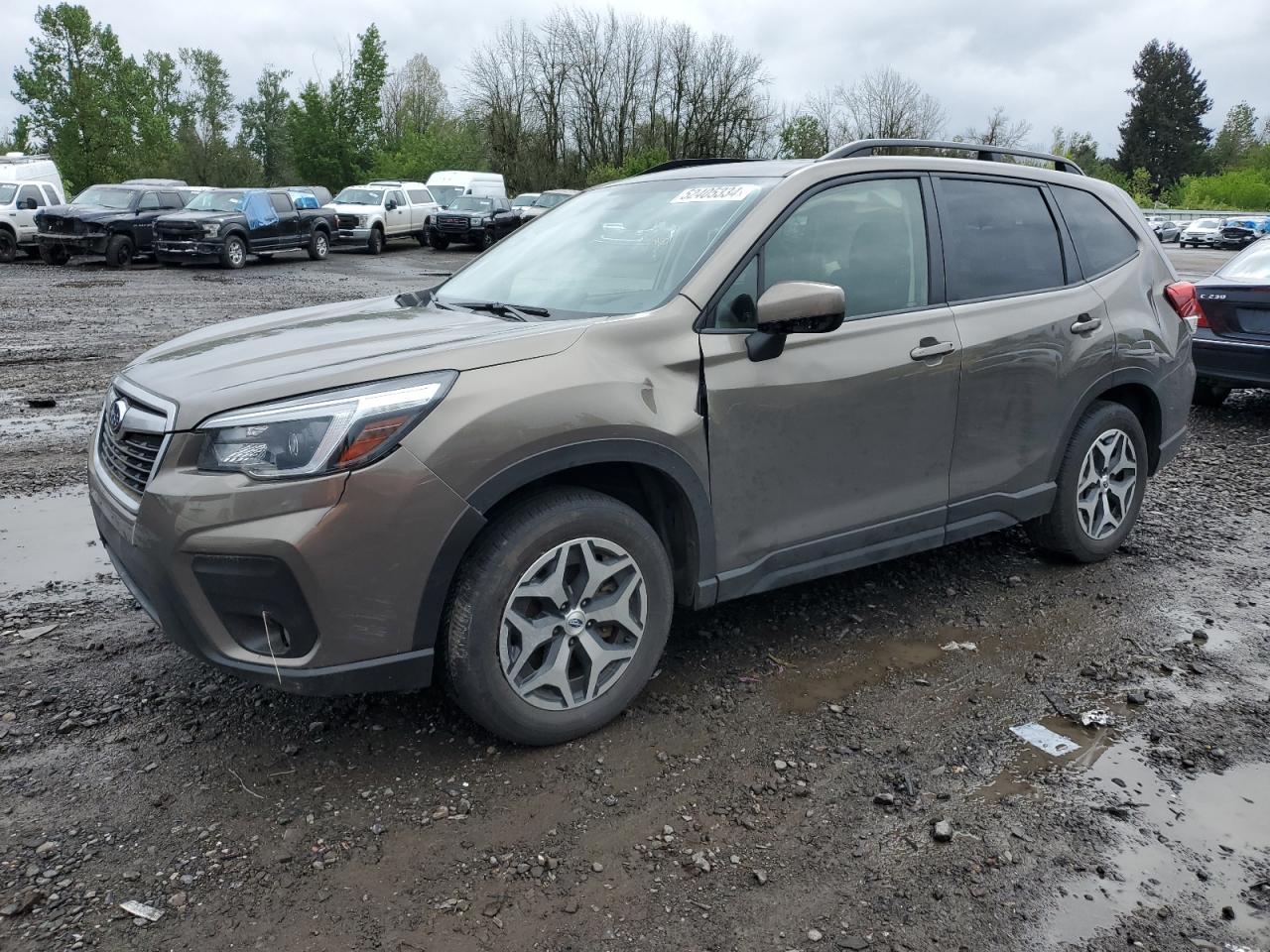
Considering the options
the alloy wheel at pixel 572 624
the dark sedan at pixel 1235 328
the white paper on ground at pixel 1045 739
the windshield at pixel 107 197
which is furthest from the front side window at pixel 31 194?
the white paper on ground at pixel 1045 739

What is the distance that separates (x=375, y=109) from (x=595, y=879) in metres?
62.5

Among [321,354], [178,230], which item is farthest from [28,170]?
[321,354]

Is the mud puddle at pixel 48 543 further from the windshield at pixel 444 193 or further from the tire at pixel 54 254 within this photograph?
the windshield at pixel 444 193

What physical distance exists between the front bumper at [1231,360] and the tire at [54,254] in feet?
76.4

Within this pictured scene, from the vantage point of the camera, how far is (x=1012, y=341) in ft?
13.8

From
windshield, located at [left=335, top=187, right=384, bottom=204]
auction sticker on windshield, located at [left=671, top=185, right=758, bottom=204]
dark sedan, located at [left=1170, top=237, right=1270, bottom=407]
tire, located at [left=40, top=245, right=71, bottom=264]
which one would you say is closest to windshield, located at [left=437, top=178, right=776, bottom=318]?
auction sticker on windshield, located at [left=671, top=185, right=758, bottom=204]

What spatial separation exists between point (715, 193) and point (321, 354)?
5.24 feet

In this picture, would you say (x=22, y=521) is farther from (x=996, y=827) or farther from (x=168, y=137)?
(x=168, y=137)

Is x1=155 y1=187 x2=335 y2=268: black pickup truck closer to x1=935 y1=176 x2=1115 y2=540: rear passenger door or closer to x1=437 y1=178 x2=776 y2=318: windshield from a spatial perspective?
x1=437 y1=178 x2=776 y2=318: windshield

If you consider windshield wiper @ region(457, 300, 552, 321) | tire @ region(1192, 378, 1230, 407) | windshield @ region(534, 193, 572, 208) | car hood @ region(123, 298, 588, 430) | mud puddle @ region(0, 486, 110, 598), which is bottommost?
tire @ region(1192, 378, 1230, 407)

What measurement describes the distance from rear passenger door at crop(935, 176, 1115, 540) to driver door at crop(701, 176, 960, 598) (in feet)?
0.38

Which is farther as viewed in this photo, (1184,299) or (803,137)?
(803,137)

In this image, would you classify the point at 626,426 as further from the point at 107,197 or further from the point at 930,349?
the point at 107,197

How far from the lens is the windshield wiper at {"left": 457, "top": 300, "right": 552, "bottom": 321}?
12.0ft
